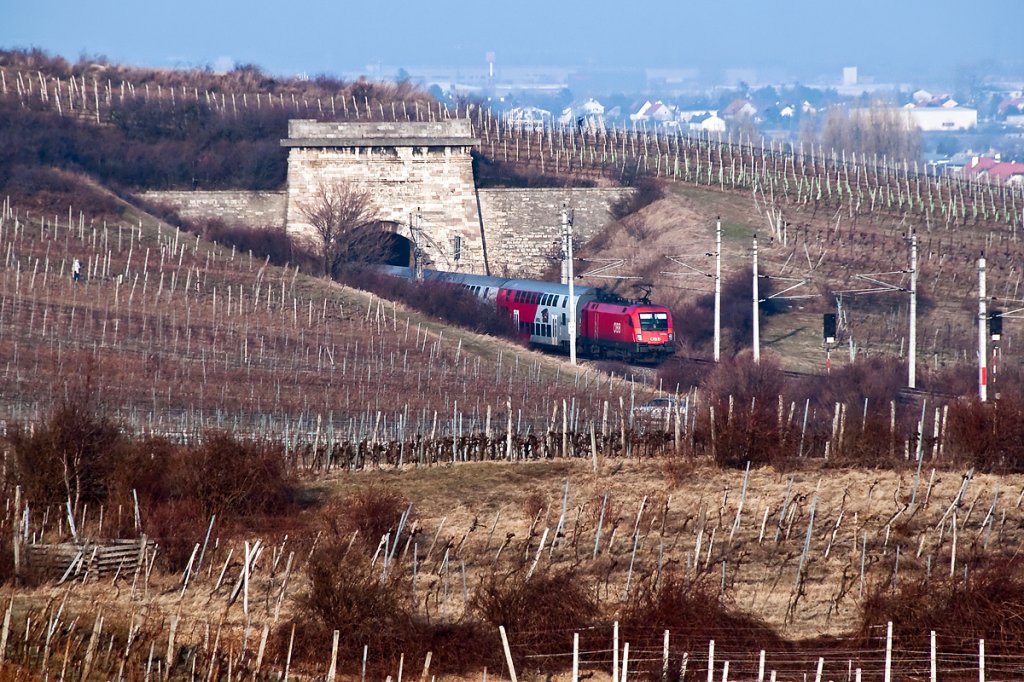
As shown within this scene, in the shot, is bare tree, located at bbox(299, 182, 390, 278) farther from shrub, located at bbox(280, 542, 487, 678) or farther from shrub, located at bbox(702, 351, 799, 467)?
shrub, located at bbox(280, 542, 487, 678)

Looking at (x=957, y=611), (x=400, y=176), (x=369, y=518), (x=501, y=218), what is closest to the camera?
(x=957, y=611)

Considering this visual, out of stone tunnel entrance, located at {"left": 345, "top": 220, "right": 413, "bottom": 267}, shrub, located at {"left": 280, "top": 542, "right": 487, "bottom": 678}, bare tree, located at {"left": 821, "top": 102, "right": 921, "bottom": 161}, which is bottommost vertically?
shrub, located at {"left": 280, "top": 542, "right": 487, "bottom": 678}

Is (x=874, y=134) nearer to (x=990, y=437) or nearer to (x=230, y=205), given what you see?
(x=230, y=205)

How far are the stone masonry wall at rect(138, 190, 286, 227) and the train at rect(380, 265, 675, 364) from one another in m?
15.8

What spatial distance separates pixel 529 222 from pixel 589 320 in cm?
1867

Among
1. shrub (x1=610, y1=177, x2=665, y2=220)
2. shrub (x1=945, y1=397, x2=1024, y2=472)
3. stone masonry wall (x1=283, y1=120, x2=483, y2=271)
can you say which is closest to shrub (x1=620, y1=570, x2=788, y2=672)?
shrub (x1=945, y1=397, x2=1024, y2=472)

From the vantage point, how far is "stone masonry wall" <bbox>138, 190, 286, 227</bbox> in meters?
67.1

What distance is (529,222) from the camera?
69.8 m

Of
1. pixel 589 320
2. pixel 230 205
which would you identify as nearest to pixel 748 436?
pixel 589 320

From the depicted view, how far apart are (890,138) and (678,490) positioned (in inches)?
4811

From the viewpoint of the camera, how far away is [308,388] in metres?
38.2

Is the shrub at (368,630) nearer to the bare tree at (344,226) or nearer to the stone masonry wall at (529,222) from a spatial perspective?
the bare tree at (344,226)

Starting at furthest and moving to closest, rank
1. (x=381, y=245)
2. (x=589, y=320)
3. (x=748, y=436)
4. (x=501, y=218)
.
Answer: (x=501, y=218), (x=381, y=245), (x=589, y=320), (x=748, y=436)

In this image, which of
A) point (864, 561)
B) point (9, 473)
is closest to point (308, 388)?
point (9, 473)
